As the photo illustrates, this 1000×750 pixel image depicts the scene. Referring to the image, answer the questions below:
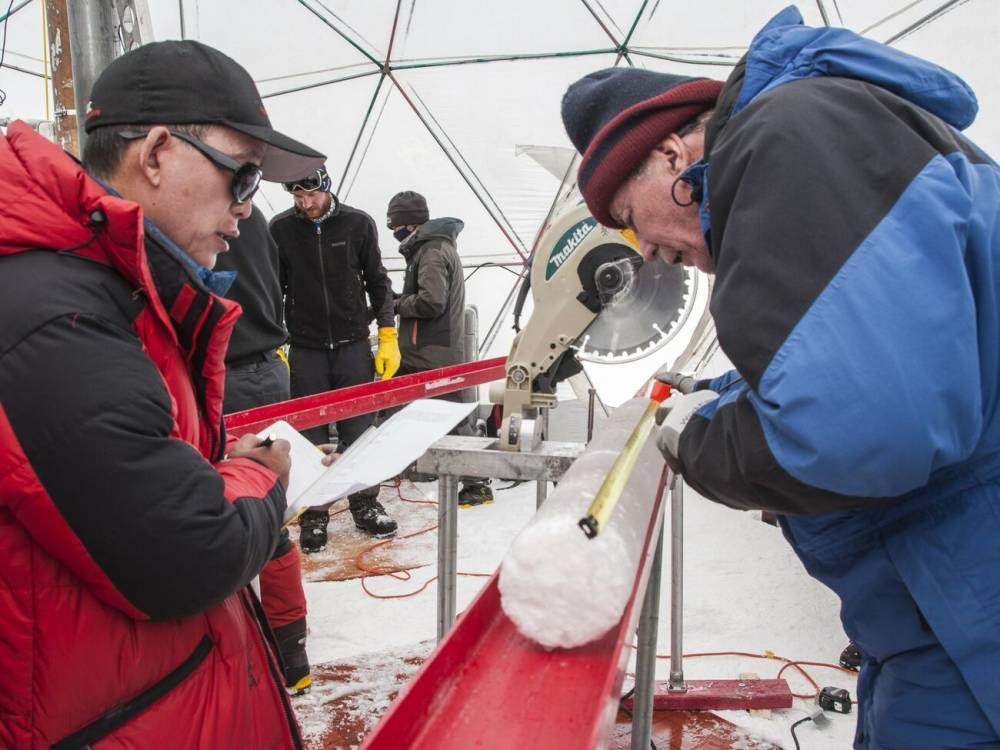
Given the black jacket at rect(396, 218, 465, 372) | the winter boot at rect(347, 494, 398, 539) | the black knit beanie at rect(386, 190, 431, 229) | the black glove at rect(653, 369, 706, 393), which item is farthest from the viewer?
the black knit beanie at rect(386, 190, 431, 229)

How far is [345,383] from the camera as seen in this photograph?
4535 mm

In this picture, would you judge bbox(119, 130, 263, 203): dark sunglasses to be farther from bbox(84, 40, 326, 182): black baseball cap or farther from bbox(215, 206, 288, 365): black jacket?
bbox(215, 206, 288, 365): black jacket

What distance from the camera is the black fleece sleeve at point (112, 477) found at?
3.04 ft

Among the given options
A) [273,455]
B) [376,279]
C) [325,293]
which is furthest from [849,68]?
[376,279]

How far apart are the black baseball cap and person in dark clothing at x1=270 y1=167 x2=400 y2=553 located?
297cm

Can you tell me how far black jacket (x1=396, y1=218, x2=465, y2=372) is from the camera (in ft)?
17.5

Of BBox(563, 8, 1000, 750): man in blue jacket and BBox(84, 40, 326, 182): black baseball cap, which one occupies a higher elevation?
BBox(84, 40, 326, 182): black baseball cap

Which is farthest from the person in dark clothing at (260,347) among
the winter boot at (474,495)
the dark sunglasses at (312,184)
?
the winter boot at (474,495)

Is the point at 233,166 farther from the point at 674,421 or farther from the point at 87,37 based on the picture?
the point at 87,37

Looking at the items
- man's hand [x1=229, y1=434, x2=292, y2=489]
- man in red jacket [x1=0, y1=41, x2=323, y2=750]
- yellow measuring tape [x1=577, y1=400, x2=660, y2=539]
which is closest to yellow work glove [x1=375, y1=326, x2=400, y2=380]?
man's hand [x1=229, y1=434, x2=292, y2=489]

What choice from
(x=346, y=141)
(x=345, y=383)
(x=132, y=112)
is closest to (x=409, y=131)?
(x=346, y=141)

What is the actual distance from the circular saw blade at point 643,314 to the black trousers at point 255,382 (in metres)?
1.59

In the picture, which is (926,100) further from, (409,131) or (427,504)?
(409,131)

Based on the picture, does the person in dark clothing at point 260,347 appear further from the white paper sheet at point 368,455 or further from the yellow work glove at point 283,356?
the white paper sheet at point 368,455
